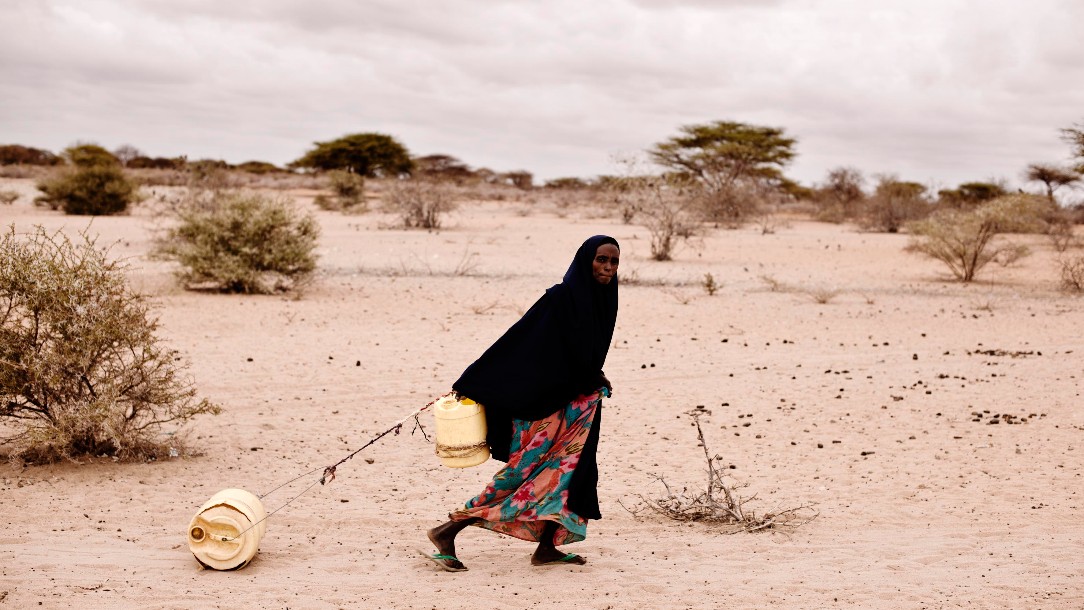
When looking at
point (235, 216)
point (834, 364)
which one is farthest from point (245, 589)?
point (235, 216)

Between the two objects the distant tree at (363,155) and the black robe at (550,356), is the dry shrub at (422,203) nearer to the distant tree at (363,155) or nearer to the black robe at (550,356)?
the black robe at (550,356)

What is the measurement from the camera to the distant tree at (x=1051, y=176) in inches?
1485

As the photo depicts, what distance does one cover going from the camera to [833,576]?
5.13 meters

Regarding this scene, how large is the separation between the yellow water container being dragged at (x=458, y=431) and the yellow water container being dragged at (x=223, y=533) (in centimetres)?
98

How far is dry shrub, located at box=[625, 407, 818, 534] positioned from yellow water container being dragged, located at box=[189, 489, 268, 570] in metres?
2.27

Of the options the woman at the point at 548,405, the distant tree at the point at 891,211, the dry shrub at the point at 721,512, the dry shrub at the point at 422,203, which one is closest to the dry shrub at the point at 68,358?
the woman at the point at 548,405

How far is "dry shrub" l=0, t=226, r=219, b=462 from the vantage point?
6.77 meters

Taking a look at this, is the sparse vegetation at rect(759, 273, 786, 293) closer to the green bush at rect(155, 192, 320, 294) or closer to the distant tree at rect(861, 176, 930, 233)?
the green bush at rect(155, 192, 320, 294)

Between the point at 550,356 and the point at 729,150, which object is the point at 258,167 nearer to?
the point at 729,150

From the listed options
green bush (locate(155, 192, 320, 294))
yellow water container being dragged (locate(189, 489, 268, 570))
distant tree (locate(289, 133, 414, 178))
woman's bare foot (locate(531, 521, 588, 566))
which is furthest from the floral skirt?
distant tree (locate(289, 133, 414, 178))

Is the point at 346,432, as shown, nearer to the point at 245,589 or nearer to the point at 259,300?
the point at 245,589

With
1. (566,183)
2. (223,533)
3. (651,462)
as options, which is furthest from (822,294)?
(566,183)

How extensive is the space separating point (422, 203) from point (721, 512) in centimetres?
2089

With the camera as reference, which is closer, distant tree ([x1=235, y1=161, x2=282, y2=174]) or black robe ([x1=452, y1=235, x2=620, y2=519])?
black robe ([x1=452, y1=235, x2=620, y2=519])
